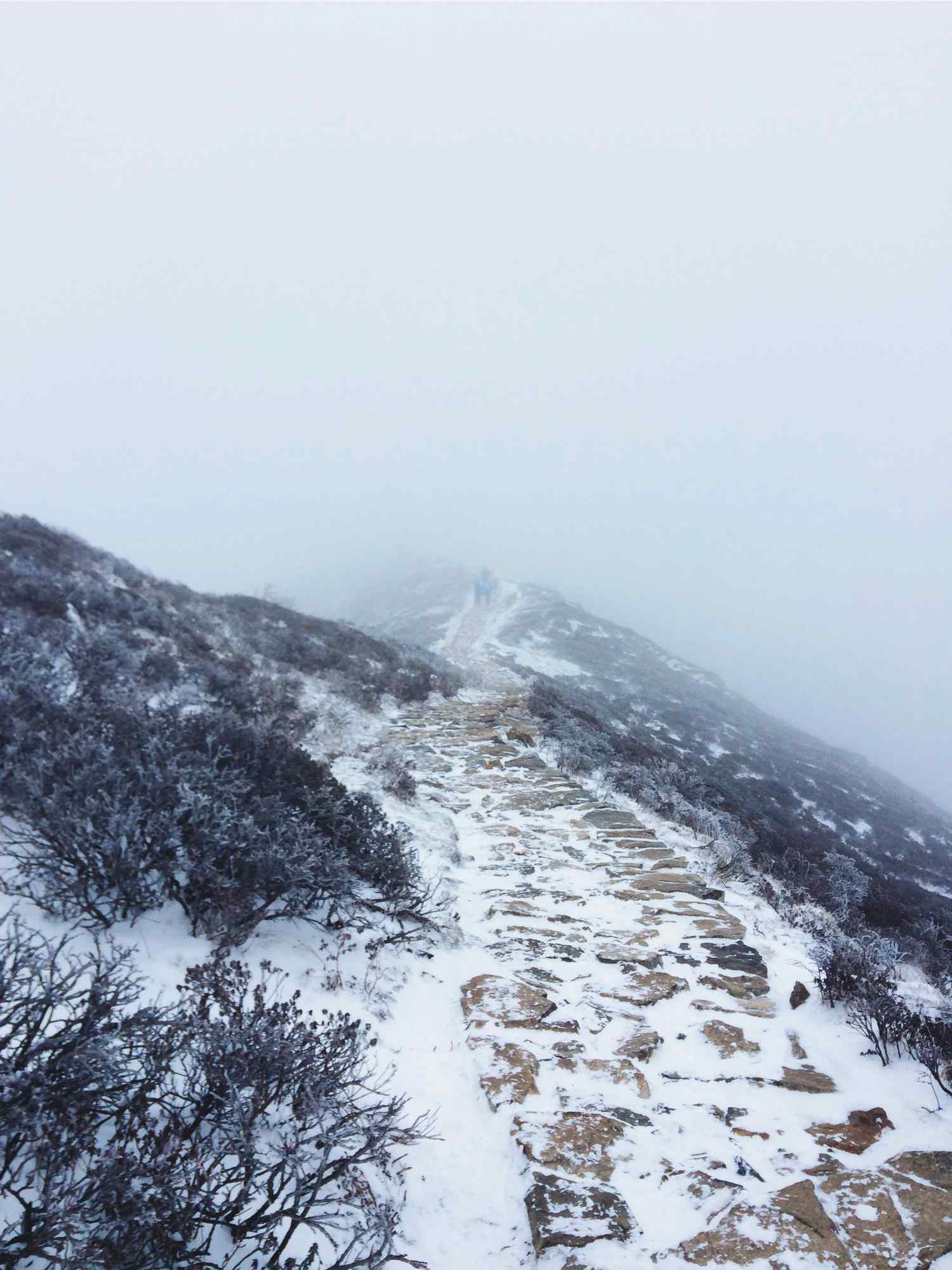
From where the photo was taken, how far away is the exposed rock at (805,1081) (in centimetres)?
357

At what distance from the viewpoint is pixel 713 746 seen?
23359mm

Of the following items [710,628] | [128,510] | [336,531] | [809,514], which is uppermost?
[809,514]

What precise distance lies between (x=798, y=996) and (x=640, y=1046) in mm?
1524

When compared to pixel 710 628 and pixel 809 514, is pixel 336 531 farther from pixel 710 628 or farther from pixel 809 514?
pixel 809 514

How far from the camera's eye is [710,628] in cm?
10031

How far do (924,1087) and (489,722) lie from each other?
35.6 ft

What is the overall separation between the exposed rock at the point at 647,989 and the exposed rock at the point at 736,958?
53 cm

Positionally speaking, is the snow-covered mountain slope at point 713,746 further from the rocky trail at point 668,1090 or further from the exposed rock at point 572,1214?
the exposed rock at point 572,1214

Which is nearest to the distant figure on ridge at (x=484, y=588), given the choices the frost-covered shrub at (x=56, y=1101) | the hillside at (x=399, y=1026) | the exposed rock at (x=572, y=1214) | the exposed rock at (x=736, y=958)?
the hillside at (x=399, y=1026)

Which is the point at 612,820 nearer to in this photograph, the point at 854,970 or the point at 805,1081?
the point at 854,970

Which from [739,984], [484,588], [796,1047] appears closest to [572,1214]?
[796,1047]

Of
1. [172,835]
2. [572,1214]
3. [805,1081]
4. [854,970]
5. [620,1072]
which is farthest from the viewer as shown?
[854,970]

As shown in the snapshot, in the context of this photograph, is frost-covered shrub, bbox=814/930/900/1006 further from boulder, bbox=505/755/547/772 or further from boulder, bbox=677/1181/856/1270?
boulder, bbox=505/755/547/772

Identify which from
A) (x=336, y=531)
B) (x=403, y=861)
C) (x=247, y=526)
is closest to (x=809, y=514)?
(x=336, y=531)
